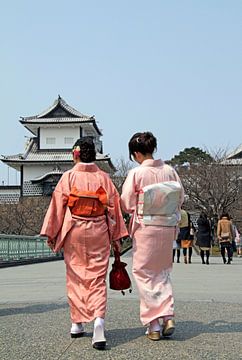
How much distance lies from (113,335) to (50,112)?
54851 millimetres

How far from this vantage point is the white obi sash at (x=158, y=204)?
5.06 m

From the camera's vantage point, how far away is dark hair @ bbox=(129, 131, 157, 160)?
5281 millimetres

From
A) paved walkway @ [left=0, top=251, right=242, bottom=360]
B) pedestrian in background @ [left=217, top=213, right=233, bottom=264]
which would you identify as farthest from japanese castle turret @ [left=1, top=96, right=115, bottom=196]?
paved walkway @ [left=0, top=251, right=242, bottom=360]

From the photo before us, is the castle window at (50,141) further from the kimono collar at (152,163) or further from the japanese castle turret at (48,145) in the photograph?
the kimono collar at (152,163)

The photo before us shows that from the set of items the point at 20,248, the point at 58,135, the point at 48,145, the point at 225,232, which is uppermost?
the point at 58,135

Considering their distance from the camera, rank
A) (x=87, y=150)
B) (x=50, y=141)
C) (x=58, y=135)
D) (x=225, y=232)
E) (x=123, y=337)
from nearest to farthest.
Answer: (x=123, y=337)
(x=87, y=150)
(x=225, y=232)
(x=50, y=141)
(x=58, y=135)

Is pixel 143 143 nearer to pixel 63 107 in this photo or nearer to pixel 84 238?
pixel 84 238

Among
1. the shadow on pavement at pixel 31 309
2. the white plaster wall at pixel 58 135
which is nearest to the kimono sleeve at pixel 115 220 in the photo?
the shadow on pavement at pixel 31 309

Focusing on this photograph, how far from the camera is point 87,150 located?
530cm

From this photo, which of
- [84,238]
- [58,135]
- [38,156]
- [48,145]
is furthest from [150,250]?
[58,135]

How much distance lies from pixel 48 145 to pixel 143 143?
53.1 metres

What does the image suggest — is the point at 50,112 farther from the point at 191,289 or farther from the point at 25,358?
the point at 25,358

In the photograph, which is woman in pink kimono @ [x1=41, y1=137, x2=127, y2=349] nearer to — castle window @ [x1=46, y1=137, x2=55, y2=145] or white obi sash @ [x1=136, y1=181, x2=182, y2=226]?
white obi sash @ [x1=136, y1=181, x2=182, y2=226]

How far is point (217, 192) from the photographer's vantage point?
40594mm
